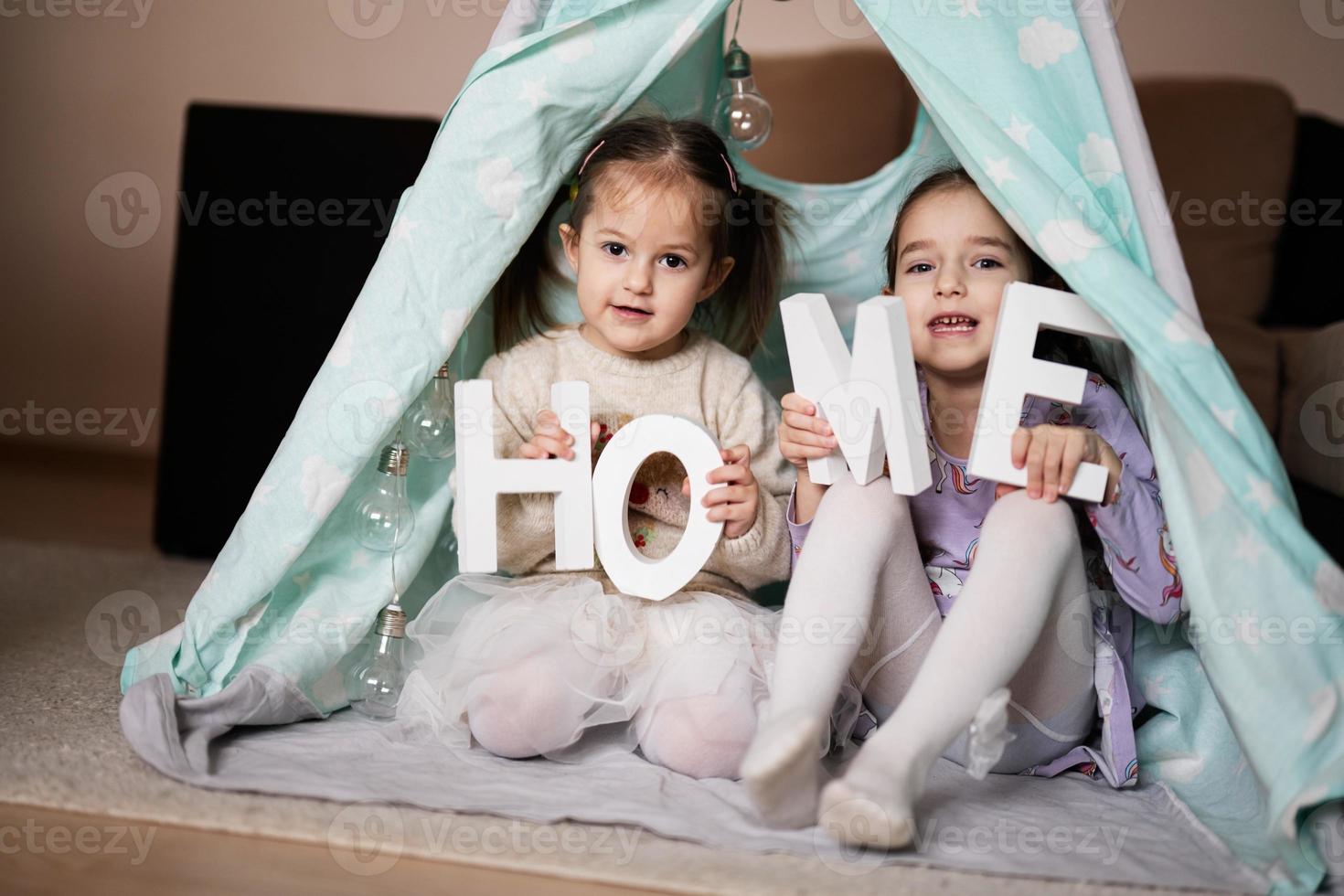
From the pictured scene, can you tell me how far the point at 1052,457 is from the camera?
41.3 inches

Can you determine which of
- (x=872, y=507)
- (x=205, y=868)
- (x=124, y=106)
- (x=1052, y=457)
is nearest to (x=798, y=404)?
(x=872, y=507)

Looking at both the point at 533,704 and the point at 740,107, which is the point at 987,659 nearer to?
the point at 533,704

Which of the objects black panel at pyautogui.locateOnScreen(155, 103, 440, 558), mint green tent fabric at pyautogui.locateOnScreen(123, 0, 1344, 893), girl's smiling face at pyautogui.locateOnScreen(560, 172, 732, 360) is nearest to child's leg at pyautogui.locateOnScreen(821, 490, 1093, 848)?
mint green tent fabric at pyautogui.locateOnScreen(123, 0, 1344, 893)

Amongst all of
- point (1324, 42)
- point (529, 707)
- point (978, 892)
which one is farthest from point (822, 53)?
point (978, 892)

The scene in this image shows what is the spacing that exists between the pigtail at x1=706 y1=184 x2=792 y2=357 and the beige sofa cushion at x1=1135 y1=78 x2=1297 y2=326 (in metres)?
1.08

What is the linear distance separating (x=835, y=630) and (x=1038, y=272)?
480 millimetres

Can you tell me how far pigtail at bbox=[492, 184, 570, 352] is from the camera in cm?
137

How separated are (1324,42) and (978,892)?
229 cm

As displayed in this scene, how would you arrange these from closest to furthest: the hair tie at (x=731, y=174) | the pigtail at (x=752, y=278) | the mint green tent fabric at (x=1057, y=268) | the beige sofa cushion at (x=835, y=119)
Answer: the mint green tent fabric at (x=1057, y=268), the hair tie at (x=731, y=174), the pigtail at (x=752, y=278), the beige sofa cushion at (x=835, y=119)

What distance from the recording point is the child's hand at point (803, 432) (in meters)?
1.12

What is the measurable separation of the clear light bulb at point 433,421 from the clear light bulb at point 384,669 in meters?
0.17

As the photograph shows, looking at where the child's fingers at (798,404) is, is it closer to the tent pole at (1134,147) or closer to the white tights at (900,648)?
the white tights at (900,648)

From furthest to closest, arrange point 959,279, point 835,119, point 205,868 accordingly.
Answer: point 835,119 < point 959,279 < point 205,868

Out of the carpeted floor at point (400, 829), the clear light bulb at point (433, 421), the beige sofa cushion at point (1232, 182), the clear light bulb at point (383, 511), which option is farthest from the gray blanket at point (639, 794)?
the beige sofa cushion at point (1232, 182)
